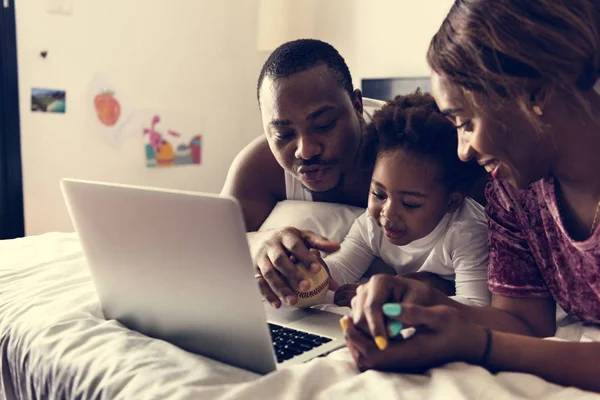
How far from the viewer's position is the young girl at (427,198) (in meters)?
1.18

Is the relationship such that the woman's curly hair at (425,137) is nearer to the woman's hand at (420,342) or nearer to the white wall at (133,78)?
the woman's hand at (420,342)

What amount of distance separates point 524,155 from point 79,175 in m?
2.54

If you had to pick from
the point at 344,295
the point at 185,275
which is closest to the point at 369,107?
the point at 344,295

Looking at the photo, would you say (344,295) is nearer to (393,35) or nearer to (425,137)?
(425,137)

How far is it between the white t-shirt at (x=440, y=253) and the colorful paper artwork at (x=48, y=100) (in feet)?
6.36

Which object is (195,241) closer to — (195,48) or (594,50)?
(594,50)

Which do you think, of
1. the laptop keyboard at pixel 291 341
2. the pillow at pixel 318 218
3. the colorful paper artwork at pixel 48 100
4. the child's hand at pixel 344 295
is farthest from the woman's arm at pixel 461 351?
the colorful paper artwork at pixel 48 100

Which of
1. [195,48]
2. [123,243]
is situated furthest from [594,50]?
[195,48]

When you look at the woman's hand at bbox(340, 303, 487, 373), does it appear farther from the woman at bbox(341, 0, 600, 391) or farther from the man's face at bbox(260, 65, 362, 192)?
the man's face at bbox(260, 65, 362, 192)

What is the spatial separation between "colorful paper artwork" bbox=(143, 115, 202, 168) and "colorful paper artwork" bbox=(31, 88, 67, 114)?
0.44 metres

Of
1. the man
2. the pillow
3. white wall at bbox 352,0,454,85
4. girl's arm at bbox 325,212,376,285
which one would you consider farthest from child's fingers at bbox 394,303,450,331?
white wall at bbox 352,0,454,85

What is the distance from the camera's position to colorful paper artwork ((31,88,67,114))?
2.82 metres

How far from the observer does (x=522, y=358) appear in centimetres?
73

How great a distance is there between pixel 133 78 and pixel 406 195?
89.6 inches
